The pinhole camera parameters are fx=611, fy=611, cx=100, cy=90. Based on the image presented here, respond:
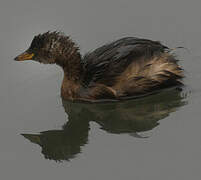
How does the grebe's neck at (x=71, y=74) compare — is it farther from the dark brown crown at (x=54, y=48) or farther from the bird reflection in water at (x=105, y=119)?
the bird reflection in water at (x=105, y=119)

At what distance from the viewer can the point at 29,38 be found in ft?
33.6

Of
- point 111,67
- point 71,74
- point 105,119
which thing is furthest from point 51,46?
point 105,119

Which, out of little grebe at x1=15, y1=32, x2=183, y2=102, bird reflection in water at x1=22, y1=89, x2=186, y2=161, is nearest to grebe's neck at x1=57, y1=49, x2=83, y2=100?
little grebe at x1=15, y1=32, x2=183, y2=102

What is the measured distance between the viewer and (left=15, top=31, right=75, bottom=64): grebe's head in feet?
27.9

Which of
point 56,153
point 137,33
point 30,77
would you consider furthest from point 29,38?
point 56,153

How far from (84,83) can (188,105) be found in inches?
59.7

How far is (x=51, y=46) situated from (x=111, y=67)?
902 millimetres

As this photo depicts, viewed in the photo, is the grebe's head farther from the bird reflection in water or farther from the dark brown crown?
the bird reflection in water

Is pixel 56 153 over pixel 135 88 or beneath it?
beneath

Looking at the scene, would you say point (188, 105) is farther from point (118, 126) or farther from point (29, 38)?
point (29, 38)

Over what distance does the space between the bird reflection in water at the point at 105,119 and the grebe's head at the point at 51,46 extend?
712 millimetres

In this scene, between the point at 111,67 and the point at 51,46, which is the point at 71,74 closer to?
the point at 51,46

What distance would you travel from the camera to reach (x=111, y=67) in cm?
834

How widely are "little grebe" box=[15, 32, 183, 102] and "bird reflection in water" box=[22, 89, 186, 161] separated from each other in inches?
5.6
